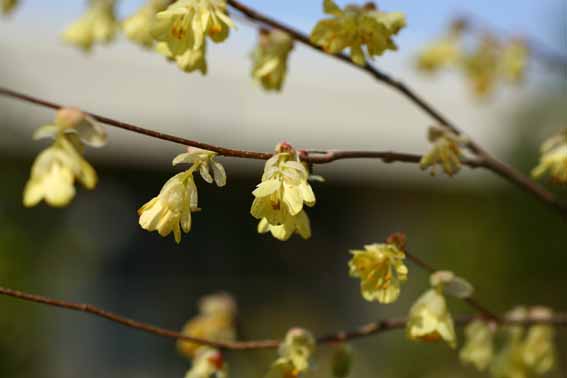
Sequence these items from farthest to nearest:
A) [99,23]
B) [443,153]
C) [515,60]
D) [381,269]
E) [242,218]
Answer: [242,218], [515,60], [99,23], [443,153], [381,269]

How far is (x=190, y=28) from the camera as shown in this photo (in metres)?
1.04

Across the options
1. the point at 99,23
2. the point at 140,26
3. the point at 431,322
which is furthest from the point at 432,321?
the point at 99,23

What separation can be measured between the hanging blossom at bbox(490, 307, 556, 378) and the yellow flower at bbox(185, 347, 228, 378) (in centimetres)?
50

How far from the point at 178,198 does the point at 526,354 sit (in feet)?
2.73

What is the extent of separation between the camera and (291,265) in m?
7.89

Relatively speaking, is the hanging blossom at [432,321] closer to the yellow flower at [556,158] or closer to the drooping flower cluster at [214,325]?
the yellow flower at [556,158]

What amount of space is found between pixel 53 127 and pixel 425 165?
0.50 m

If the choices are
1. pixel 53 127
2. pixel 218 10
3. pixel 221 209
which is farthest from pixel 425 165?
pixel 221 209

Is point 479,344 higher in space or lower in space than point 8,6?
lower

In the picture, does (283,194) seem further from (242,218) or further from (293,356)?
(242,218)

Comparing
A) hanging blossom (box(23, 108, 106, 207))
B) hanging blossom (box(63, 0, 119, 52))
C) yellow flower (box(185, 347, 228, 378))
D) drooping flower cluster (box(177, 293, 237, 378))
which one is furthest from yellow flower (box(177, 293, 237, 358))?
hanging blossom (box(23, 108, 106, 207))

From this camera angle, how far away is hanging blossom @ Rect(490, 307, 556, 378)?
143 centimetres

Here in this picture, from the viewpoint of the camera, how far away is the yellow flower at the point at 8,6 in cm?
153

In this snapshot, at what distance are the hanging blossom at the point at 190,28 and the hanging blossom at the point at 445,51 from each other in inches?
59.5
